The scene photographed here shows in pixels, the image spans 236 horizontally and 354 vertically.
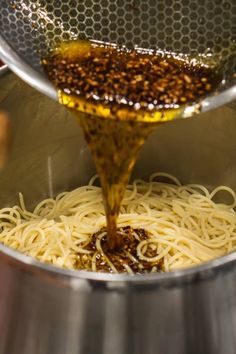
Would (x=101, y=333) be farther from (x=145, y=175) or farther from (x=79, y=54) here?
(x=145, y=175)

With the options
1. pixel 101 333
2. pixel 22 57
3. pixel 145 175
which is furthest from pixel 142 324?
pixel 145 175

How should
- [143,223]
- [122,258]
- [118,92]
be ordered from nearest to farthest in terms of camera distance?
[118,92] → [122,258] → [143,223]

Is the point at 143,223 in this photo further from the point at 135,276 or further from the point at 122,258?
the point at 135,276

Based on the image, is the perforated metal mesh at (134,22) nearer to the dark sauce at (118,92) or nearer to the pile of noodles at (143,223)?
the dark sauce at (118,92)

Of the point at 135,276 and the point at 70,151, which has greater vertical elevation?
the point at 70,151

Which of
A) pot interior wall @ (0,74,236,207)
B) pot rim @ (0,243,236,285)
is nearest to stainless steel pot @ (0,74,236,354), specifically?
pot rim @ (0,243,236,285)

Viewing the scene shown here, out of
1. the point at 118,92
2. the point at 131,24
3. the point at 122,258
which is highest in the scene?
the point at 131,24

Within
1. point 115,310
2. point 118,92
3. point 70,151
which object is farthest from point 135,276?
point 70,151
